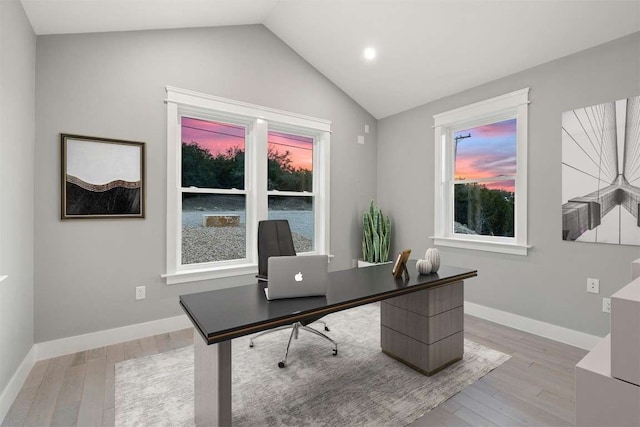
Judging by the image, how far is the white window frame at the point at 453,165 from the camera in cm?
308

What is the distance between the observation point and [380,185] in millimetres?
4617

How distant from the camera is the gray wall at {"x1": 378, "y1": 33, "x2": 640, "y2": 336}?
255 cm

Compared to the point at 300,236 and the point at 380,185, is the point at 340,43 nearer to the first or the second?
the point at 380,185

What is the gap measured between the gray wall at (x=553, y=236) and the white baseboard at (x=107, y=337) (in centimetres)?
310

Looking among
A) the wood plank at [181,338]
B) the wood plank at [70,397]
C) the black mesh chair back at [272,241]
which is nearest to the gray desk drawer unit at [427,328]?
the black mesh chair back at [272,241]

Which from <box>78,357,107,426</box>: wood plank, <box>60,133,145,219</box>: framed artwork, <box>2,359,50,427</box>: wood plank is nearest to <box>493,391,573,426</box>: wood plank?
<box>78,357,107,426</box>: wood plank

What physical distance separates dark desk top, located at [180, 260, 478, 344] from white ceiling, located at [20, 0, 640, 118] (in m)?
2.21

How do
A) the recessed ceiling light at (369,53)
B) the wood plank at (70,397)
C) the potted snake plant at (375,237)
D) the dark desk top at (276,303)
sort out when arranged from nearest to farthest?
the dark desk top at (276,303)
the wood plank at (70,397)
the recessed ceiling light at (369,53)
the potted snake plant at (375,237)

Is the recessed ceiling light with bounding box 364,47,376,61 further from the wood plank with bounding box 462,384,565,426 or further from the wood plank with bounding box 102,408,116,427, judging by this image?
the wood plank with bounding box 102,408,116,427

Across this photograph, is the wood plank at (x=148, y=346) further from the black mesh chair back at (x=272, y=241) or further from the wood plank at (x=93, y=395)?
the black mesh chair back at (x=272, y=241)

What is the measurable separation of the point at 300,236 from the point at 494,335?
7.88 ft

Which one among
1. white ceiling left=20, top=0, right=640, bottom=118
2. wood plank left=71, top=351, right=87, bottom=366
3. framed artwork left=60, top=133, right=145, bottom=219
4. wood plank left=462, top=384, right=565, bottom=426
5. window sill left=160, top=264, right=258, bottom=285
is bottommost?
wood plank left=462, top=384, right=565, bottom=426

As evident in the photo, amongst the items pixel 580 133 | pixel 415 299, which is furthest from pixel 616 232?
pixel 415 299

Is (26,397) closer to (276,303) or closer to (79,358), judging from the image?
(79,358)
